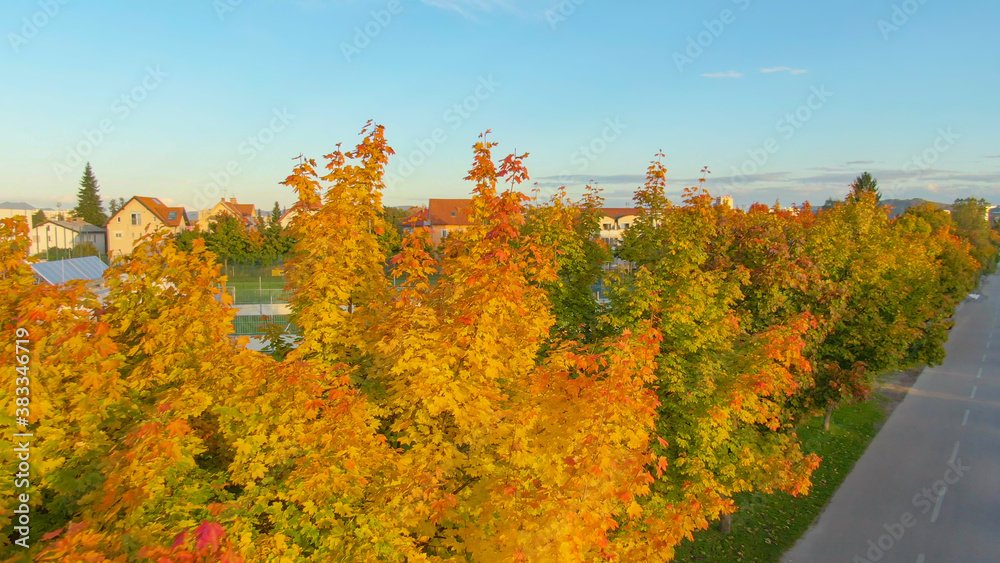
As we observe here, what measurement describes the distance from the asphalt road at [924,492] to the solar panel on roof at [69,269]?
16606 millimetres

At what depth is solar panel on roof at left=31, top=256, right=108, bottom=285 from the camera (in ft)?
38.1

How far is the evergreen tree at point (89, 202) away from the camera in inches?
2985

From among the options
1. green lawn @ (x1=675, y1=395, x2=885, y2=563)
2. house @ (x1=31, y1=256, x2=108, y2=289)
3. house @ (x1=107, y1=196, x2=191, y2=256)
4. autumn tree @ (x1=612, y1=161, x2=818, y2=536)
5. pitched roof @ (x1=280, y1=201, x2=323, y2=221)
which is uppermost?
house @ (x1=107, y1=196, x2=191, y2=256)

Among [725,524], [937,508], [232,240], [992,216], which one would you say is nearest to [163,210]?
[232,240]

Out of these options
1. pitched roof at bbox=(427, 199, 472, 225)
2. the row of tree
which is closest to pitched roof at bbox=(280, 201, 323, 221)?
the row of tree

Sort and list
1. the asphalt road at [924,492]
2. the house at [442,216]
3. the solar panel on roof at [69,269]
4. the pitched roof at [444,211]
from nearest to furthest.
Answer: the solar panel on roof at [69,269], the asphalt road at [924,492], the house at [442,216], the pitched roof at [444,211]

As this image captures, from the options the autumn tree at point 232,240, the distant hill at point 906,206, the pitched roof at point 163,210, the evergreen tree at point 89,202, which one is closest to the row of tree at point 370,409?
the distant hill at point 906,206

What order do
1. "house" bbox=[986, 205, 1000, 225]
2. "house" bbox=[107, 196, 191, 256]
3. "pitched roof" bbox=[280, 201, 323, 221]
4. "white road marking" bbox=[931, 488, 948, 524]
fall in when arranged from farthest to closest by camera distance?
1. "house" bbox=[986, 205, 1000, 225]
2. "house" bbox=[107, 196, 191, 256]
3. "white road marking" bbox=[931, 488, 948, 524]
4. "pitched roof" bbox=[280, 201, 323, 221]

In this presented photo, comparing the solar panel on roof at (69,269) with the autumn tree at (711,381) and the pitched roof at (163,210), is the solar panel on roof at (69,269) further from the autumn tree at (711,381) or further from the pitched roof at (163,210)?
the pitched roof at (163,210)

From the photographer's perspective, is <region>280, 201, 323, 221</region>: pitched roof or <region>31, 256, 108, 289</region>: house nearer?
<region>280, 201, 323, 221</region>: pitched roof

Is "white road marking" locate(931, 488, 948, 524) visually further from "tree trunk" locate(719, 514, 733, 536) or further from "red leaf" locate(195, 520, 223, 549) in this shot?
"red leaf" locate(195, 520, 223, 549)

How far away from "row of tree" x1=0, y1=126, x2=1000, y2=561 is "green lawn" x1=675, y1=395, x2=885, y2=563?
2.82 m

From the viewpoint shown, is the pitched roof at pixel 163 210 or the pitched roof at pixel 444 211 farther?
the pitched roof at pixel 444 211

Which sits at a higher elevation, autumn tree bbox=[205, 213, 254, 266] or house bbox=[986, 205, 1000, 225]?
house bbox=[986, 205, 1000, 225]
